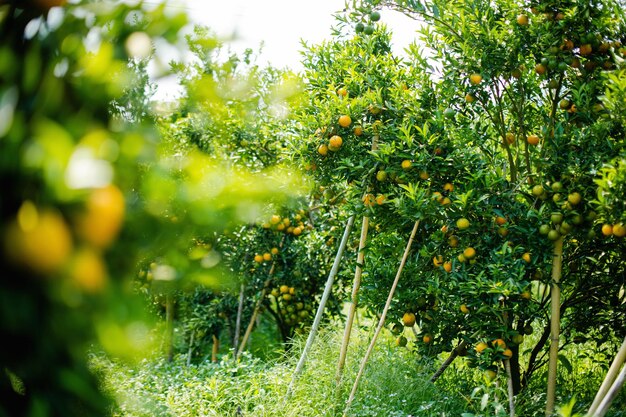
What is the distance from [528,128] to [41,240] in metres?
3.44

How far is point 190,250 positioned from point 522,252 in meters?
2.56

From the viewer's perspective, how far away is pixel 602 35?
3.14 m

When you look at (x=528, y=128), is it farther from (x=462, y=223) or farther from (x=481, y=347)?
(x=481, y=347)

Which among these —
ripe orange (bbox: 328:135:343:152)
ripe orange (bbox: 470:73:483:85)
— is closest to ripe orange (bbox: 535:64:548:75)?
ripe orange (bbox: 470:73:483:85)

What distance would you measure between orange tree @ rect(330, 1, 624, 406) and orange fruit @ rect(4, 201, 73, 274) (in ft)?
8.27

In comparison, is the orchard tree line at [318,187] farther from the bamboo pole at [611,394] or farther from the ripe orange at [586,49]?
the bamboo pole at [611,394]

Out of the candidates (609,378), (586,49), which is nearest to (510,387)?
(609,378)

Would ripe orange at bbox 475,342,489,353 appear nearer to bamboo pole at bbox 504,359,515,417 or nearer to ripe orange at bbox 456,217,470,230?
bamboo pole at bbox 504,359,515,417

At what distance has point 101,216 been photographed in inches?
31.4

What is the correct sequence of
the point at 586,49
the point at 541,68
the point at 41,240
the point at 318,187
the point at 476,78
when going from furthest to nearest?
the point at 318,187
the point at 476,78
the point at 541,68
the point at 586,49
the point at 41,240

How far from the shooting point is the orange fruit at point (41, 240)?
2.51 feet

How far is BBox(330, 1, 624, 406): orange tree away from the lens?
303 cm

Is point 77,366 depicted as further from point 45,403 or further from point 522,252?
point 522,252

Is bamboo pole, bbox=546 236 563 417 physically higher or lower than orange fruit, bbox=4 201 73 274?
higher
